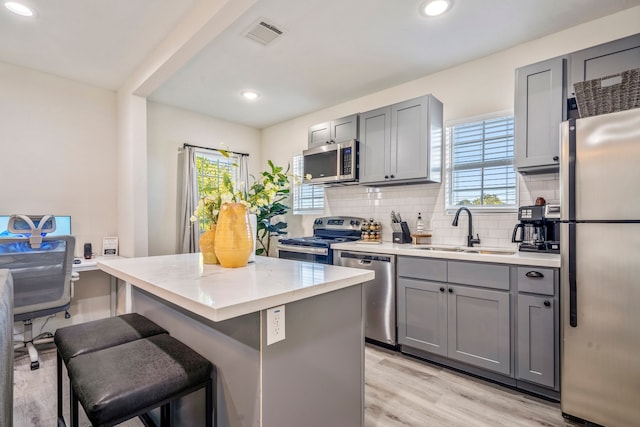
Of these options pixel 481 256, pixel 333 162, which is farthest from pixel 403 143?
pixel 481 256

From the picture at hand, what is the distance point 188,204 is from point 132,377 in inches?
128

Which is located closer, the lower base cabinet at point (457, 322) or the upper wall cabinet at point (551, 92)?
the upper wall cabinet at point (551, 92)

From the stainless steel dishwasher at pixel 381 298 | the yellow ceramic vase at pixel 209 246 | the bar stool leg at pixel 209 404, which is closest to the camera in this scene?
the bar stool leg at pixel 209 404

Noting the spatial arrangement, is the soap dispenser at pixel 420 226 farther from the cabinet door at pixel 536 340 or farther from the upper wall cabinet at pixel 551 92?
the cabinet door at pixel 536 340

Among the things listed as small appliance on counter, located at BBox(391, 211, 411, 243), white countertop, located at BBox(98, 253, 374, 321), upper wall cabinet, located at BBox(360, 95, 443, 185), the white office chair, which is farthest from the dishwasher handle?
the white office chair

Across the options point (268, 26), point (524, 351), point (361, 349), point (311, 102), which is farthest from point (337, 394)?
point (311, 102)

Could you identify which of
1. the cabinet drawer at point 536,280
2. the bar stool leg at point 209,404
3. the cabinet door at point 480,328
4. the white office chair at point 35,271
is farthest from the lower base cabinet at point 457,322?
the white office chair at point 35,271

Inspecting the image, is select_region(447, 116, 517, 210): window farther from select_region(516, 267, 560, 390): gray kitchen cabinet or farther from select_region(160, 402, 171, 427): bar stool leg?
select_region(160, 402, 171, 427): bar stool leg

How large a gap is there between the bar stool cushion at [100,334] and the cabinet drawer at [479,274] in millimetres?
2045

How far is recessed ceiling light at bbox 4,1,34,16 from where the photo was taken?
2229mm

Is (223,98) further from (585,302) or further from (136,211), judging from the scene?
(585,302)

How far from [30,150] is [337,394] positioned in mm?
3788

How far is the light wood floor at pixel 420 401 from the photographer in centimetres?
188

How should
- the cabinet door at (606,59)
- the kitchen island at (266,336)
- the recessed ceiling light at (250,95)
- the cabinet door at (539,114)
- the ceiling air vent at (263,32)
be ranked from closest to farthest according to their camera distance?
the kitchen island at (266,336) < the cabinet door at (606,59) < the cabinet door at (539,114) < the ceiling air vent at (263,32) < the recessed ceiling light at (250,95)
